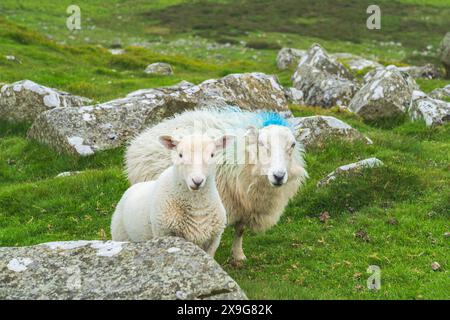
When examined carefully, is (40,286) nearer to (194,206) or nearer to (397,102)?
(194,206)

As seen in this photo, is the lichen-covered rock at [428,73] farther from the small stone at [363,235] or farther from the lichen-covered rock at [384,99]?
the small stone at [363,235]

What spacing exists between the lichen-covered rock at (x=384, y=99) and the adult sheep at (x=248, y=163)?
1063 centimetres

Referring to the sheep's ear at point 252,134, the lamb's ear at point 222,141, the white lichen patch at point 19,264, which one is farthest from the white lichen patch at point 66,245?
the sheep's ear at point 252,134

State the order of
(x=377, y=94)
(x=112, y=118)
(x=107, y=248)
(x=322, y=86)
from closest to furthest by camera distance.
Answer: (x=107, y=248) < (x=112, y=118) < (x=377, y=94) < (x=322, y=86)

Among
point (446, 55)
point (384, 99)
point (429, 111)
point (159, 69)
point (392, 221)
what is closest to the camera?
point (392, 221)

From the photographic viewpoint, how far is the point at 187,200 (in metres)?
8.24

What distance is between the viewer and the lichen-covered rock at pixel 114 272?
6.72 m

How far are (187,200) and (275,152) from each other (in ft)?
5.54

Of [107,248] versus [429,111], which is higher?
[107,248]

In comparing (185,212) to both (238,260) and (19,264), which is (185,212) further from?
(238,260)

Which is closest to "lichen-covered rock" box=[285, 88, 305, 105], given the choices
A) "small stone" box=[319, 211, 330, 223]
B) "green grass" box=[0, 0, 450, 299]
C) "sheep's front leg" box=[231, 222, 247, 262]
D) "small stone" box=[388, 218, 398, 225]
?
"green grass" box=[0, 0, 450, 299]

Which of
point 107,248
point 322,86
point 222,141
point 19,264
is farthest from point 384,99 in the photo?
point 19,264

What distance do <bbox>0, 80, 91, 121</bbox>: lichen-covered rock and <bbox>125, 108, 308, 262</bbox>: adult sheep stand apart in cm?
809

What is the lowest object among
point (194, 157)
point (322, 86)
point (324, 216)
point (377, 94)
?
point (322, 86)
